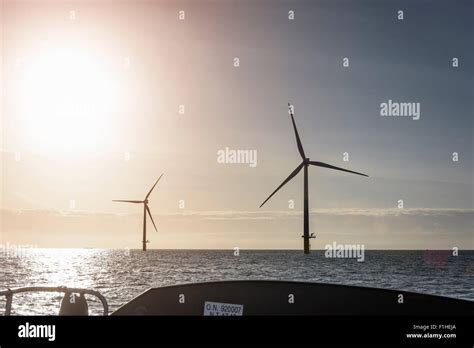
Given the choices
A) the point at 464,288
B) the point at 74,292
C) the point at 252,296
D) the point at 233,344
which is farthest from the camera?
the point at 464,288

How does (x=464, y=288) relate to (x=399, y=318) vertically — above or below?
below

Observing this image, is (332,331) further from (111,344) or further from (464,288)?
(464,288)

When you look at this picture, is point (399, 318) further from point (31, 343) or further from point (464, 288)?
point (464, 288)

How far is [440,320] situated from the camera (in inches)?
171

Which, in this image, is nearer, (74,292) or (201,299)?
(201,299)

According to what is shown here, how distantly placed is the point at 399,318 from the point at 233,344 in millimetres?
1124

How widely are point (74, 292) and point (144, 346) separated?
1.78 m

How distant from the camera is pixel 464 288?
3250 inches

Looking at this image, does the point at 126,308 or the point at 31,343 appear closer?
the point at 31,343

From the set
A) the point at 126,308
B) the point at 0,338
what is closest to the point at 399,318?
the point at 126,308

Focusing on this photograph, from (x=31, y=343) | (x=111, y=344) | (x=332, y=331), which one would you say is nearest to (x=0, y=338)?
(x=31, y=343)

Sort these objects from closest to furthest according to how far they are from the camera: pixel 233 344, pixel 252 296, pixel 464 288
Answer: pixel 233 344 → pixel 252 296 → pixel 464 288

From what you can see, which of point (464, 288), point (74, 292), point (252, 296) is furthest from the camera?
point (464, 288)

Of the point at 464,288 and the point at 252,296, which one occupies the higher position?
the point at 252,296
